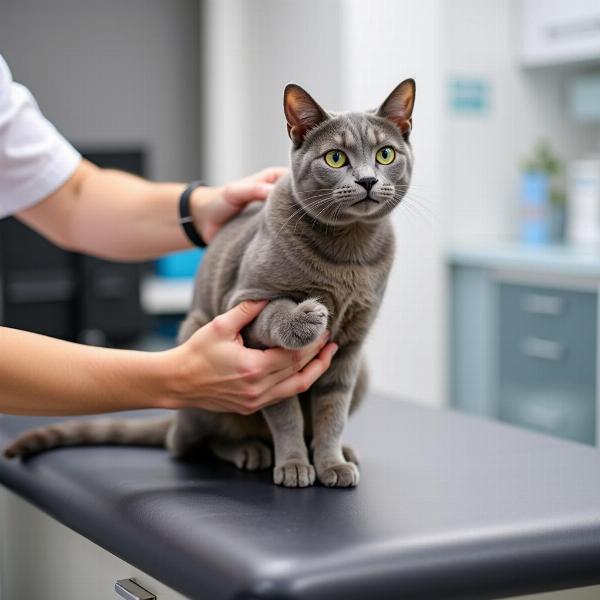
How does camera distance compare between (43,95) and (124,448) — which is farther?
(43,95)

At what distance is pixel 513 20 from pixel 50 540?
8.39 feet

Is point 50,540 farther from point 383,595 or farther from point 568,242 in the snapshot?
point 568,242

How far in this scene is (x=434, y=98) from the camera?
304cm

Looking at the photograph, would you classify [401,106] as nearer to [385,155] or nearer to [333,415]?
[385,155]

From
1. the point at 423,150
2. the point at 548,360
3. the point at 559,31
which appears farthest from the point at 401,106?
the point at 559,31

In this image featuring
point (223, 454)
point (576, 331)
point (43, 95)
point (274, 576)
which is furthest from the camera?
point (43, 95)

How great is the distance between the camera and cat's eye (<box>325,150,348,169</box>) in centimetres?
105

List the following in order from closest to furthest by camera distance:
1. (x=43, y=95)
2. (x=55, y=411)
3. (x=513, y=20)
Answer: (x=55, y=411) < (x=513, y=20) < (x=43, y=95)

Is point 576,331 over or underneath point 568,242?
underneath

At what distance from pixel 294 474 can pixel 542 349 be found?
6.12 ft

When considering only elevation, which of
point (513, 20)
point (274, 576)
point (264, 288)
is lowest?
point (274, 576)

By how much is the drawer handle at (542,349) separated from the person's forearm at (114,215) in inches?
60.7

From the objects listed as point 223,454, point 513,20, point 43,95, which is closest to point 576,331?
point 513,20

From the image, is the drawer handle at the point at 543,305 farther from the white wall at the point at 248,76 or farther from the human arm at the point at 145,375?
the human arm at the point at 145,375
